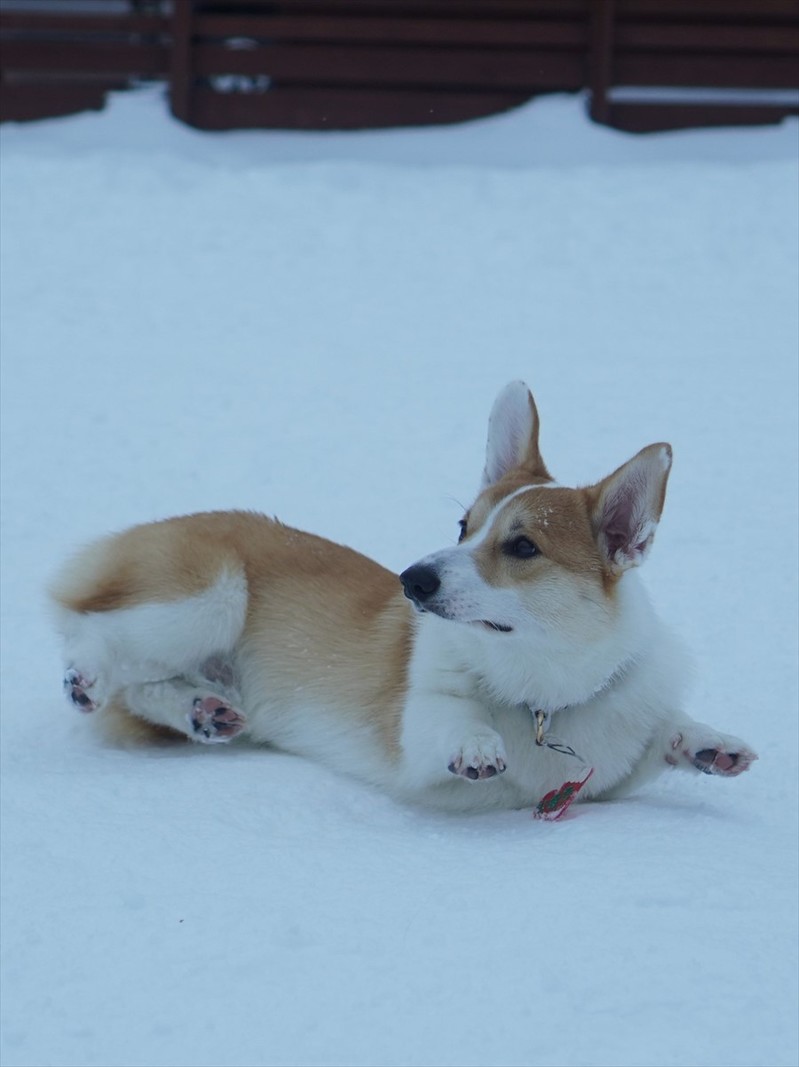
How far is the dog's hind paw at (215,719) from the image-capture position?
372 centimetres

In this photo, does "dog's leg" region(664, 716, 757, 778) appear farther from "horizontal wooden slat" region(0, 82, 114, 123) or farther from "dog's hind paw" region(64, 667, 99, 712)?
"horizontal wooden slat" region(0, 82, 114, 123)

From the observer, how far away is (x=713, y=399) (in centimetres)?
688

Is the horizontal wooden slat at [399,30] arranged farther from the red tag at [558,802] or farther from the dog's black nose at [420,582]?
the red tag at [558,802]

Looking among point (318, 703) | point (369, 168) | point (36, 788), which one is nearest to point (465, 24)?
point (369, 168)

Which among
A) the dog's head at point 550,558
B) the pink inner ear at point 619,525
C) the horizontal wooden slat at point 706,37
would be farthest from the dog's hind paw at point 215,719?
the horizontal wooden slat at point 706,37

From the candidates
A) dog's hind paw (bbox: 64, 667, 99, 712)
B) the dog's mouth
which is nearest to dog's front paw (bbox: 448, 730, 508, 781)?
the dog's mouth

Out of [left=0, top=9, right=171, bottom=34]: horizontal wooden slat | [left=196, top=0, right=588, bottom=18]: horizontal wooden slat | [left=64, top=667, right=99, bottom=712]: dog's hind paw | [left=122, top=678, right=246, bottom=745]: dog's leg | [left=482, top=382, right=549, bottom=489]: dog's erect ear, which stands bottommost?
[left=122, top=678, right=246, bottom=745]: dog's leg

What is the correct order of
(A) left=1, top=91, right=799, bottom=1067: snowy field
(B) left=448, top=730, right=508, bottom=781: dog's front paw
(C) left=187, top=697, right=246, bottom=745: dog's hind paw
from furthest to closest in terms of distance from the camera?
1. (C) left=187, top=697, right=246, bottom=745: dog's hind paw
2. (B) left=448, top=730, right=508, bottom=781: dog's front paw
3. (A) left=1, top=91, right=799, bottom=1067: snowy field

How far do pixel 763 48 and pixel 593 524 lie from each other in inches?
288

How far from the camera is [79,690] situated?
362 centimetres

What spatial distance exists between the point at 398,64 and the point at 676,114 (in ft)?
6.39

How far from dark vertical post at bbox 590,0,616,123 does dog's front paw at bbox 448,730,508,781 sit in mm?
7283

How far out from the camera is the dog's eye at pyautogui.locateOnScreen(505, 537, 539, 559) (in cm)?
334

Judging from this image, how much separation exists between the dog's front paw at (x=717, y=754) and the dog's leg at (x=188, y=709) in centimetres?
118
